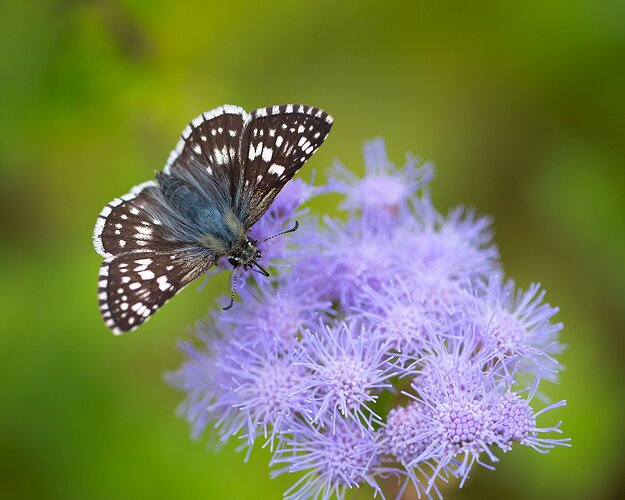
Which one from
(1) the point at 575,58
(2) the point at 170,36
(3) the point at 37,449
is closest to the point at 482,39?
(1) the point at 575,58

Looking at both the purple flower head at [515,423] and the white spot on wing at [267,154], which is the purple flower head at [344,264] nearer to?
the white spot on wing at [267,154]


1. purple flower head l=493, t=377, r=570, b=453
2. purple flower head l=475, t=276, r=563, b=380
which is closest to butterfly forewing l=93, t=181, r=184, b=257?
purple flower head l=475, t=276, r=563, b=380

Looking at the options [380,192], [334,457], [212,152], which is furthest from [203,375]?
[380,192]

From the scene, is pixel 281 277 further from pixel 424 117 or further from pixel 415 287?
pixel 424 117

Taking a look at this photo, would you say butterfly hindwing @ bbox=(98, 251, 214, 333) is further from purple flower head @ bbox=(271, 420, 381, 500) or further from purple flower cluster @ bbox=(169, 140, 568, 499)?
purple flower head @ bbox=(271, 420, 381, 500)

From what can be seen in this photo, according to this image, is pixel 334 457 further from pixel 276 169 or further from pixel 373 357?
pixel 276 169

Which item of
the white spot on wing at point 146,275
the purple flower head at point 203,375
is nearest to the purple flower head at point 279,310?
the purple flower head at point 203,375
